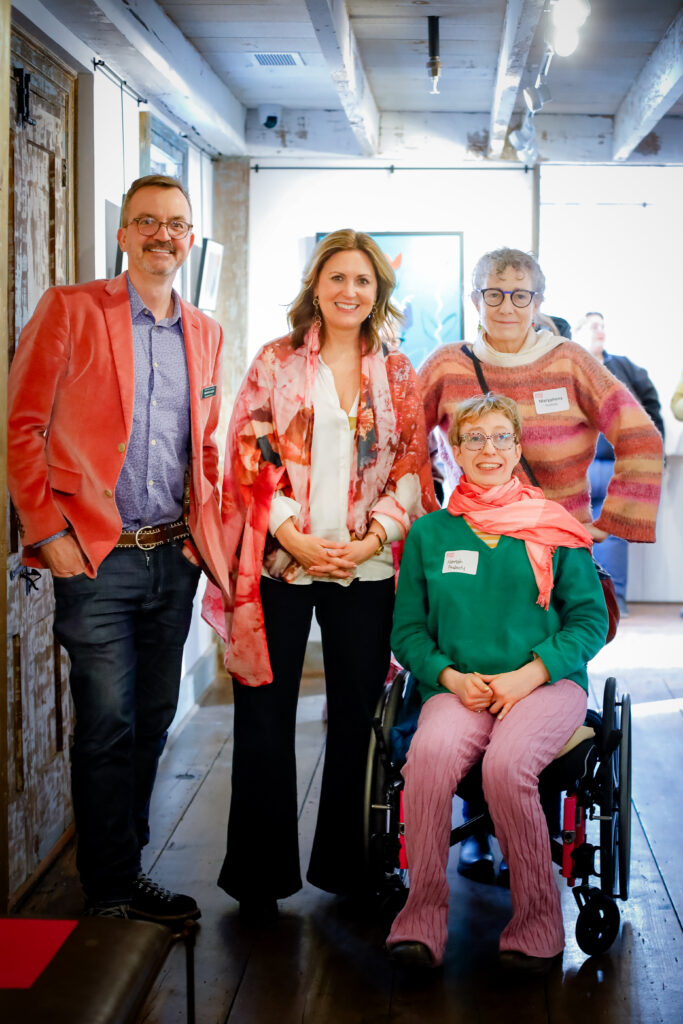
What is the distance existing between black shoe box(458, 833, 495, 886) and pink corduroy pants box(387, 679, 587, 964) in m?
0.52

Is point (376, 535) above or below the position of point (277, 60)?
below

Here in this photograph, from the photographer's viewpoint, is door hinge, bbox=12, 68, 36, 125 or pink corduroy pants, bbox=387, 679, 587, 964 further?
door hinge, bbox=12, 68, 36, 125

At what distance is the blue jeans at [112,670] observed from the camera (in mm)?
2311

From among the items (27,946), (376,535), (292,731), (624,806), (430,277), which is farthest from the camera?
(430,277)

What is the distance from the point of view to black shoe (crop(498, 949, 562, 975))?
225cm

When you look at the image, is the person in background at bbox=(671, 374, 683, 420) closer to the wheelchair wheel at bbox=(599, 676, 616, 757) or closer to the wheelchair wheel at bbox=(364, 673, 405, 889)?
the wheelchair wheel at bbox=(599, 676, 616, 757)

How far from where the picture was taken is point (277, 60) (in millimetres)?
4098

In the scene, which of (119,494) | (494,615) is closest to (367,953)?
(494,615)

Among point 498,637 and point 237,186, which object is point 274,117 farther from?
point 498,637

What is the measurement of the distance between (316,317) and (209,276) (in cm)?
211

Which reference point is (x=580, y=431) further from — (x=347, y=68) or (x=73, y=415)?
(x=347, y=68)

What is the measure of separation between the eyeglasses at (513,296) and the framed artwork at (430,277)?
2533mm

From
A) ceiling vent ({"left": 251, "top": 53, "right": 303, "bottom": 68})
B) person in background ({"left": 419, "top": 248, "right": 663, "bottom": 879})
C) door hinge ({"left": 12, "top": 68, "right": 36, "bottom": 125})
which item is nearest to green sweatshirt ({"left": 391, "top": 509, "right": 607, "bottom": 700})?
person in background ({"left": 419, "top": 248, "right": 663, "bottom": 879})

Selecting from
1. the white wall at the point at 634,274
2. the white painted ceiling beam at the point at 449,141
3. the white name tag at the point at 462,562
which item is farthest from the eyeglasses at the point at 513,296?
the white wall at the point at 634,274
